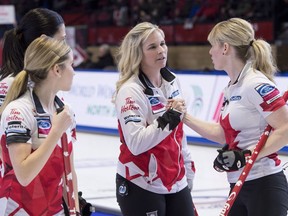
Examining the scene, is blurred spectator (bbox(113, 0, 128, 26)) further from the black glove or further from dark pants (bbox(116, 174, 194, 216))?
the black glove

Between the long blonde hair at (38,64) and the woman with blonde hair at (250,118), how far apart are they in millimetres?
906

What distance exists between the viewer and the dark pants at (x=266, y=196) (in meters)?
3.22

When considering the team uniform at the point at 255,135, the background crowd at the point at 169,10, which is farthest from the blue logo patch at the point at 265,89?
the background crowd at the point at 169,10

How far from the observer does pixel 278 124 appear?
10.5 ft

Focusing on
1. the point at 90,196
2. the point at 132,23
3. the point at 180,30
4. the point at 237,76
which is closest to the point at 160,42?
the point at 237,76

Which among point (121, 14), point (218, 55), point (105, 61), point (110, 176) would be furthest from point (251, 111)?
point (121, 14)

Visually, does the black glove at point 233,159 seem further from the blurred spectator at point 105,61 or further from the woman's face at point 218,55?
the blurred spectator at point 105,61

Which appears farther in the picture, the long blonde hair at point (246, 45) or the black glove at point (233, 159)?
the long blonde hair at point (246, 45)

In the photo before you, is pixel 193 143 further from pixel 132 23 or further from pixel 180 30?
pixel 132 23

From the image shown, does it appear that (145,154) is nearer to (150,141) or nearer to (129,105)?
(150,141)

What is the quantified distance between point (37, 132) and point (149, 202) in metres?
0.78

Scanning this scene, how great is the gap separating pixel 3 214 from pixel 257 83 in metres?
1.33

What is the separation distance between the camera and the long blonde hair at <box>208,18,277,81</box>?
3.39 m

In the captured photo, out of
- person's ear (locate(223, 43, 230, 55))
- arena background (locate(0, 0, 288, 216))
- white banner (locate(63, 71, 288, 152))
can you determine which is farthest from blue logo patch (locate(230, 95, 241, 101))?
white banner (locate(63, 71, 288, 152))
